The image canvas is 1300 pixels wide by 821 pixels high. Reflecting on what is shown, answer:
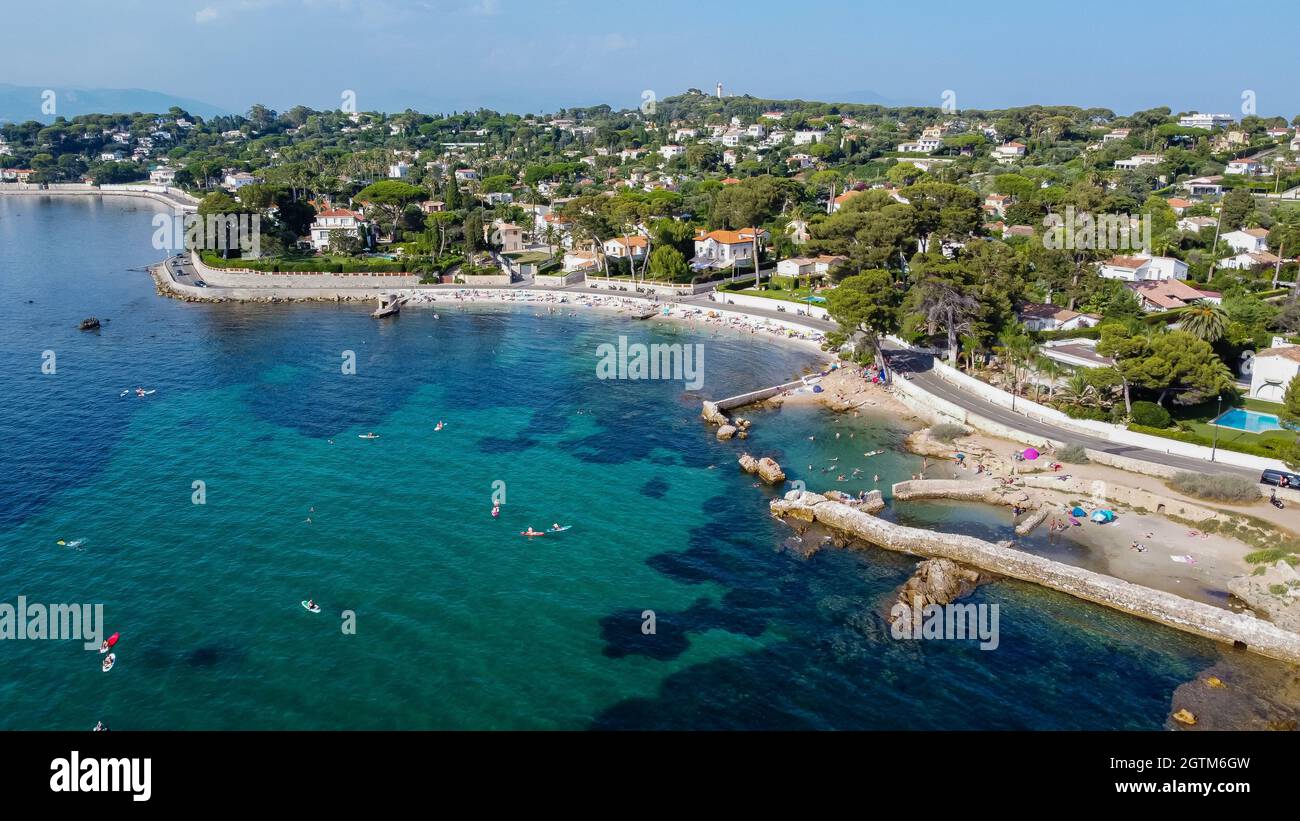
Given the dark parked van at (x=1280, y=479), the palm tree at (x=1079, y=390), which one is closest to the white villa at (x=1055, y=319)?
the palm tree at (x=1079, y=390)

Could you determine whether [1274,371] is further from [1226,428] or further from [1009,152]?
[1009,152]

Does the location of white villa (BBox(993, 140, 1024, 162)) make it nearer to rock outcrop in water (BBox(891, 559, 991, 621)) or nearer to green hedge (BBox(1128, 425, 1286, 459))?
green hedge (BBox(1128, 425, 1286, 459))

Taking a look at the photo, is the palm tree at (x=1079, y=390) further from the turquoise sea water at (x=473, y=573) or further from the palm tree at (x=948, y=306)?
the turquoise sea water at (x=473, y=573)

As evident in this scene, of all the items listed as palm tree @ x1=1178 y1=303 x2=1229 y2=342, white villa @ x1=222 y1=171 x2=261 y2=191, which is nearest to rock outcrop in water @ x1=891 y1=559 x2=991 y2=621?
palm tree @ x1=1178 y1=303 x2=1229 y2=342

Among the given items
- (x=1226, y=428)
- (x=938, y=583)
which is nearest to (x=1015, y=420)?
(x=1226, y=428)

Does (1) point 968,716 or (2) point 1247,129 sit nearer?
(1) point 968,716
